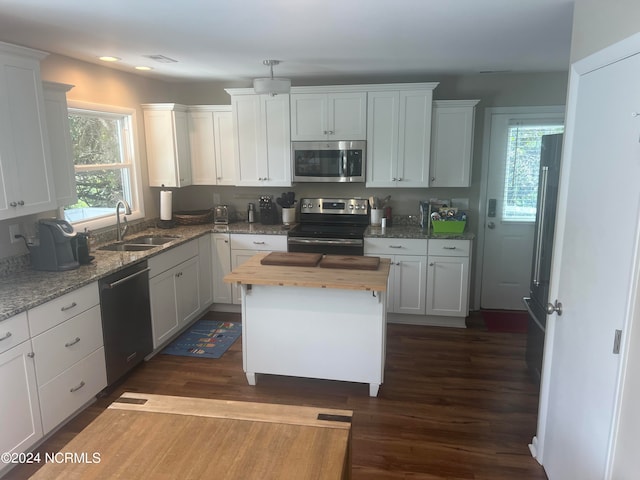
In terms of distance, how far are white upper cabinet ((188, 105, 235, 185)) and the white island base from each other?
2.10 metres

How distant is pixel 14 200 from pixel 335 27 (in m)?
2.14

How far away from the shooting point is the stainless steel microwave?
439 cm

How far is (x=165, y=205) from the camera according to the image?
14.5ft

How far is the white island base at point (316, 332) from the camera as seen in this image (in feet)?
9.65

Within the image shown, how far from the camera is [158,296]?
360cm

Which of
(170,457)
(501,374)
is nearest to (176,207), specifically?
(501,374)

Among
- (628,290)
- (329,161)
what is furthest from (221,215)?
(628,290)

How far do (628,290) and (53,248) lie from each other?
3.15 metres

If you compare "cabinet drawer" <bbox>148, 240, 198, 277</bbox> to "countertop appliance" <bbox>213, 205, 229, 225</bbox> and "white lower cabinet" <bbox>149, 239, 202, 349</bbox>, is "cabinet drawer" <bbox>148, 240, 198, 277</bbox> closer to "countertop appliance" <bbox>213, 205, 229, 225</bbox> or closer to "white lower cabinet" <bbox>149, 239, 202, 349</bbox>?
"white lower cabinet" <bbox>149, 239, 202, 349</bbox>

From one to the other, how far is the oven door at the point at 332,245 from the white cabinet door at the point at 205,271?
900 millimetres

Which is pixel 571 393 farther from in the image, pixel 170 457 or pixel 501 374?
pixel 170 457

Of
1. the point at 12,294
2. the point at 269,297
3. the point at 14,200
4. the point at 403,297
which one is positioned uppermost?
the point at 14,200

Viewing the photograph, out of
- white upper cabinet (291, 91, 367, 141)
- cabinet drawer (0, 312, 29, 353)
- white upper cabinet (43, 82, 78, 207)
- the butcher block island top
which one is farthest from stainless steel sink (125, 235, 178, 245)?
cabinet drawer (0, 312, 29, 353)

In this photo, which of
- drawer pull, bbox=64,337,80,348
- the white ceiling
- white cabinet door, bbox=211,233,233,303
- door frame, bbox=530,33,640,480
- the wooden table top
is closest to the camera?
the wooden table top
